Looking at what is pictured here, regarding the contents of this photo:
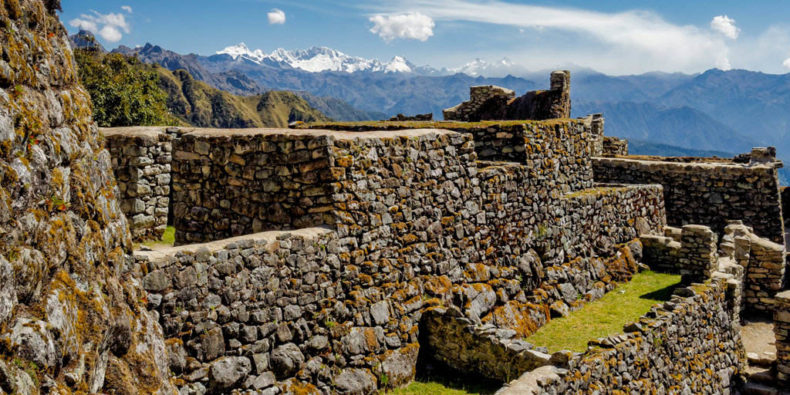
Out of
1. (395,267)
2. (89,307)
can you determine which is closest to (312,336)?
(395,267)

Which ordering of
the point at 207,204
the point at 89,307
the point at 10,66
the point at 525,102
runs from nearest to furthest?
the point at 10,66
the point at 89,307
the point at 207,204
the point at 525,102

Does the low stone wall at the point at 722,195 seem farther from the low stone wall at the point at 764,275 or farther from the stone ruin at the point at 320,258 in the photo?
the stone ruin at the point at 320,258

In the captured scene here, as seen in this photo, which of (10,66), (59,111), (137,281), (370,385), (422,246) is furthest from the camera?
(422,246)

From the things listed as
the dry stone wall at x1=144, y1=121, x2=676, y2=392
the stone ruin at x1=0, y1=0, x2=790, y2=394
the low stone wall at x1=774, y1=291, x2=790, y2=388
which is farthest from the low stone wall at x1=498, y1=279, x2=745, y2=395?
the dry stone wall at x1=144, y1=121, x2=676, y2=392

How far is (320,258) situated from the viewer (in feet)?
30.4

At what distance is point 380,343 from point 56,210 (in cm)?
625

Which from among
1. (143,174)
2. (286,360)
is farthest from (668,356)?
(143,174)

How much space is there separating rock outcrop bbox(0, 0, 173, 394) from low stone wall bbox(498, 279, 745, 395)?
529cm

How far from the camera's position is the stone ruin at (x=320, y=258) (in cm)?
469

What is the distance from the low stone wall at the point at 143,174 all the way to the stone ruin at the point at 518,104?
16.4m

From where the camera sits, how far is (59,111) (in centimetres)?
526

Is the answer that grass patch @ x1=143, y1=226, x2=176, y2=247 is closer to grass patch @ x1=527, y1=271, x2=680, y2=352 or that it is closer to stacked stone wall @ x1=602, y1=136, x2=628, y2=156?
grass patch @ x1=527, y1=271, x2=680, y2=352

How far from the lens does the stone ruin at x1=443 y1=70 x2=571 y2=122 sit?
2480cm

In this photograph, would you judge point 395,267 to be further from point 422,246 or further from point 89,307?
point 89,307
